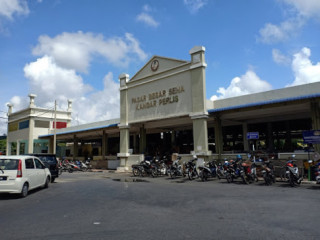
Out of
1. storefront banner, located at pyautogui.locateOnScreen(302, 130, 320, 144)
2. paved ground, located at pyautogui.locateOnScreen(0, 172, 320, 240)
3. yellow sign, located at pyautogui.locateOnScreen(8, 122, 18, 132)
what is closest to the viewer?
paved ground, located at pyautogui.locateOnScreen(0, 172, 320, 240)

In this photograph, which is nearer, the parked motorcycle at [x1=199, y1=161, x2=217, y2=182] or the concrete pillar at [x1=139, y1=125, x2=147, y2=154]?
the parked motorcycle at [x1=199, y1=161, x2=217, y2=182]

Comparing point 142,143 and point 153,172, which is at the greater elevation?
point 142,143

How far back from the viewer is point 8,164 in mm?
9648

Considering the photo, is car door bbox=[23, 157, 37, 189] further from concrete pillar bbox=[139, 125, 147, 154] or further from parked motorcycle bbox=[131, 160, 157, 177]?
concrete pillar bbox=[139, 125, 147, 154]

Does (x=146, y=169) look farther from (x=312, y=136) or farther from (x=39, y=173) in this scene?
(x=312, y=136)

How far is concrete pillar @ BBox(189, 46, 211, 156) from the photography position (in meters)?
18.1

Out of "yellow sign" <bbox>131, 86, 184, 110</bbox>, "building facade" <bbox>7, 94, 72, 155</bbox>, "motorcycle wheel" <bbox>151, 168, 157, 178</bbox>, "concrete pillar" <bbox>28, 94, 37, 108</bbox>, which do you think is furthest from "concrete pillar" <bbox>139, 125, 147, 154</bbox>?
"concrete pillar" <bbox>28, 94, 37, 108</bbox>

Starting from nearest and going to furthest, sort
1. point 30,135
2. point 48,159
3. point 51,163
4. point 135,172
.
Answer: point 51,163
point 48,159
point 135,172
point 30,135

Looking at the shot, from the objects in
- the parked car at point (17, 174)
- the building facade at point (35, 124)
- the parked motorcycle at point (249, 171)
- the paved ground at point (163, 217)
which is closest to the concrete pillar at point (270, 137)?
the parked motorcycle at point (249, 171)

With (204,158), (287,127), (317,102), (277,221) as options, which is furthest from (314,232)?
(287,127)

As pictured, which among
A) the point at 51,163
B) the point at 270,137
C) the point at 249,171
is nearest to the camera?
the point at 249,171

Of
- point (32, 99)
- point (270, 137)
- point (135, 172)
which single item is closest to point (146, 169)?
point (135, 172)

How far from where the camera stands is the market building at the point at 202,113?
1647cm

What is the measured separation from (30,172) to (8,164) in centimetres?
94
